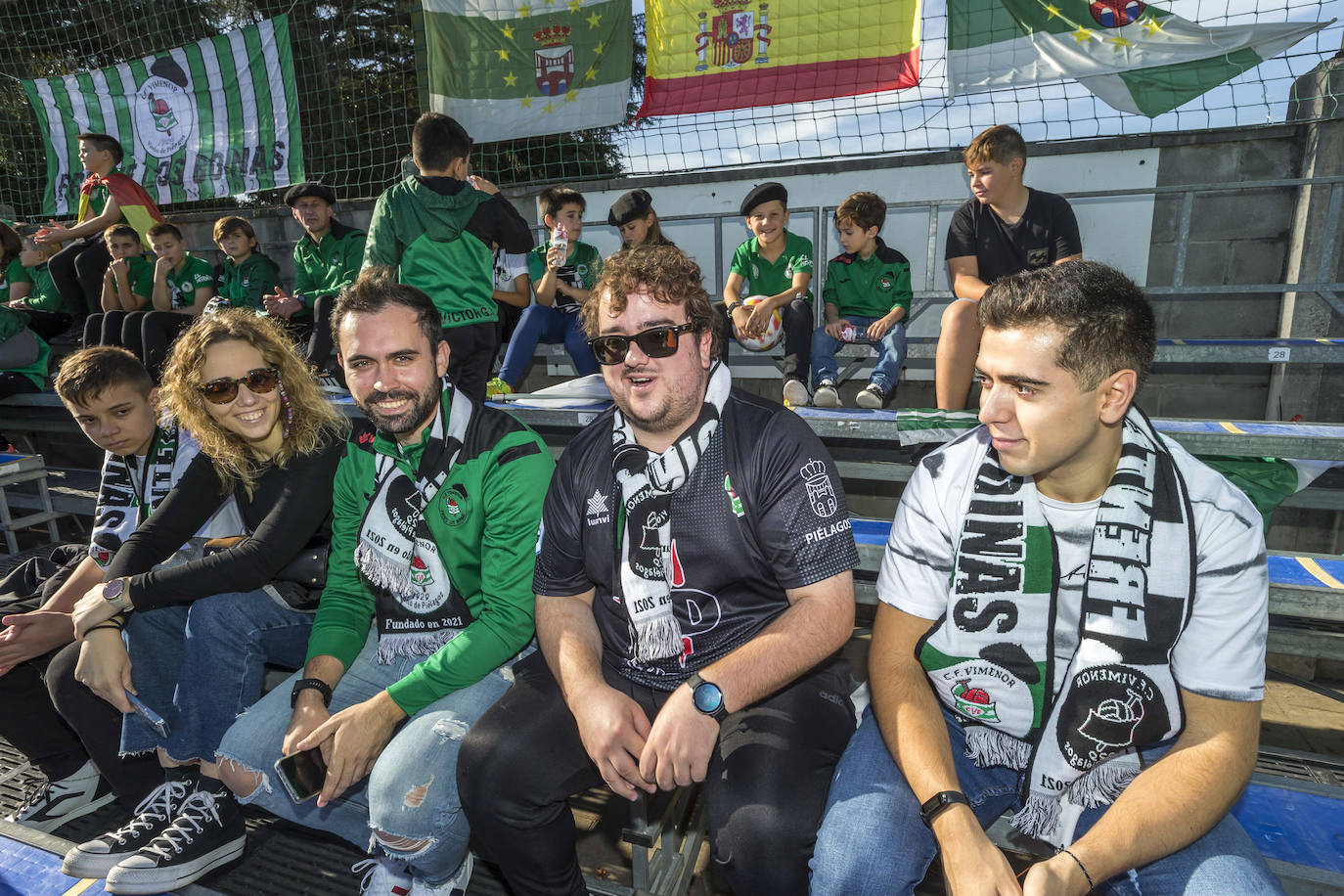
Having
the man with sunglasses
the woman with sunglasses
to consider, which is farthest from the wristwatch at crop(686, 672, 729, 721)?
the woman with sunglasses

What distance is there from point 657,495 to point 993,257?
2.64m

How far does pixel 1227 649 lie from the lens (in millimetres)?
1385

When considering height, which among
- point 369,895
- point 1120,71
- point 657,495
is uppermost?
point 1120,71

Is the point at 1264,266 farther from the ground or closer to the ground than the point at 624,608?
farther from the ground

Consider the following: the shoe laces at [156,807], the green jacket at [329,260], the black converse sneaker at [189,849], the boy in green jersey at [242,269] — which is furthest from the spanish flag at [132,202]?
the black converse sneaker at [189,849]

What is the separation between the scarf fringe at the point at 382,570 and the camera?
207 centimetres

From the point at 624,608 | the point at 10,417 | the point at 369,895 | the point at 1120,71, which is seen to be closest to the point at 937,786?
the point at 624,608

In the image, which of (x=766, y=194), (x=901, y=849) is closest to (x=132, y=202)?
(x=766, y=194)

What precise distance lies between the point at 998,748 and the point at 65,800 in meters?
3.30

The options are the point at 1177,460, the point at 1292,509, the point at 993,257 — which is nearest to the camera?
the point at 1177,460

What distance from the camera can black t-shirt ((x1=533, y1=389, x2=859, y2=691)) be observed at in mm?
1731

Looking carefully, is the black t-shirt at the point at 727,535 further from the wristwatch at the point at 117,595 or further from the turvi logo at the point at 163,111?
the turvi logo at the point at 163,111

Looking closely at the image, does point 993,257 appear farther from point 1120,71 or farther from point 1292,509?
point 1292,509

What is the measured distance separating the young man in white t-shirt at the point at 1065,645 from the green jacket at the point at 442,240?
2886 mm
